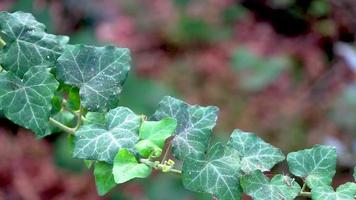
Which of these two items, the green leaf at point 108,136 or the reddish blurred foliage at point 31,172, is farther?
the reddish blurred foliage at point 31,172

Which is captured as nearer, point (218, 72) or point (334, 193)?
point (334, 193)

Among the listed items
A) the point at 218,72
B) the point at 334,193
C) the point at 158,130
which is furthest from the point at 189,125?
the point at 218,72

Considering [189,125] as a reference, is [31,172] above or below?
below

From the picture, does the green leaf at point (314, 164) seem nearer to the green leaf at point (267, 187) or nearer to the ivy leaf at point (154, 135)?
the green leaf at point (267, 187)

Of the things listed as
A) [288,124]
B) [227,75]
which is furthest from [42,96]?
A: [227,75]

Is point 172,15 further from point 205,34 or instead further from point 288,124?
point 288,124

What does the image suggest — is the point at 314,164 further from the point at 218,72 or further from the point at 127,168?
the point at 218,72

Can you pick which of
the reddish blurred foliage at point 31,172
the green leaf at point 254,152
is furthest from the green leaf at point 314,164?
the reddish blurred foliage at point 31,172
